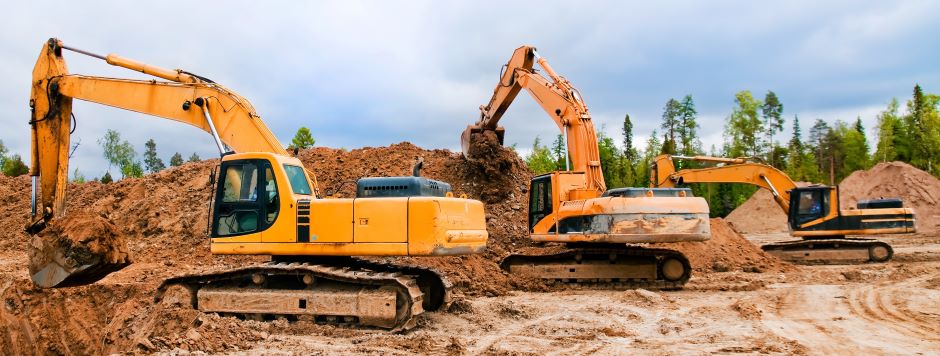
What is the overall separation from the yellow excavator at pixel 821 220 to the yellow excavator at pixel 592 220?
586 centimetres

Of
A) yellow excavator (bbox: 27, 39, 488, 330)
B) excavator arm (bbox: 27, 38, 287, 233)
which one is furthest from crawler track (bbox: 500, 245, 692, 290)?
excavator arm (bbox: 27, 38, 287, 233)

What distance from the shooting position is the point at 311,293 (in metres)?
8.25

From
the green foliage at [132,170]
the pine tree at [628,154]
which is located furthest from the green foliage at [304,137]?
the pine tree at [628,154]

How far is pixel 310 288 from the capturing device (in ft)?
27.4

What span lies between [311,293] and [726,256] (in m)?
11.8

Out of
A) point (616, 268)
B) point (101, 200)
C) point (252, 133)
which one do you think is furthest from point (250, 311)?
point (101, 200)

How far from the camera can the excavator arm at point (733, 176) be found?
18984 millimetres

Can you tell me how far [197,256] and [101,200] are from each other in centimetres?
591

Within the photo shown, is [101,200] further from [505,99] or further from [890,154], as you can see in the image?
[890,154]

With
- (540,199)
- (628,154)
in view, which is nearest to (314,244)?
(540,199)

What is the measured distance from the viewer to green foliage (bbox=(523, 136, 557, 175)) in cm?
5038

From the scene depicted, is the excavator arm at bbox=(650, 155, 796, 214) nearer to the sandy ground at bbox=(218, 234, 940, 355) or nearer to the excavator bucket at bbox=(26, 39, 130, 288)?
the sandy ground at bbox=(218, 234, 940, 355)

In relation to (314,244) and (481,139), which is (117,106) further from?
(481,139)

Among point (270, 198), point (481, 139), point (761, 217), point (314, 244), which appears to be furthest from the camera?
point (761, 217)
